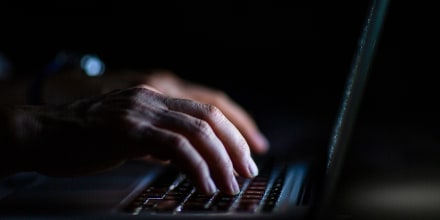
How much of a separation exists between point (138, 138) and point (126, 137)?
0.05 ft

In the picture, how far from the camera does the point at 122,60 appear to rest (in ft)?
7.13

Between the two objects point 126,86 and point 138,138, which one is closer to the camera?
point 138,138

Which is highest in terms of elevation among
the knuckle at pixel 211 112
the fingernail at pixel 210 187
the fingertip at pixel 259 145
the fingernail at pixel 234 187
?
the knuckle at pixel 211 112

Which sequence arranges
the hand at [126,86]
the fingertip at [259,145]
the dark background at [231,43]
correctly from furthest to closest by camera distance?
1. the dark background at [231,43]
2. the hand at [126,86]
3. the fingertip at [259,145]

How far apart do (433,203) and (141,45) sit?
4.77ft

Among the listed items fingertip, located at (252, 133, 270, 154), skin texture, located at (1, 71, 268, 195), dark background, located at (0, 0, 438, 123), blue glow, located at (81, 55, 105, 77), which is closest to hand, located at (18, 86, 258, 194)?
skin texture, located at (1, 71, 268, 195)

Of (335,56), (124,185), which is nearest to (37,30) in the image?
(335,56)

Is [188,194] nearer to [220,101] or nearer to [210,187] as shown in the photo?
[210,187]

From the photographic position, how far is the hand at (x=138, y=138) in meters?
0.79

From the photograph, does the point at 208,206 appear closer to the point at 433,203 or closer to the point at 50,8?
the point at 433,203

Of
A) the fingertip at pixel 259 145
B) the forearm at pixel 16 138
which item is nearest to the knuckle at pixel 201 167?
the forearm at pixel 16 138

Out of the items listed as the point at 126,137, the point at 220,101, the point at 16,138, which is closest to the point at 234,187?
the point at 126,137

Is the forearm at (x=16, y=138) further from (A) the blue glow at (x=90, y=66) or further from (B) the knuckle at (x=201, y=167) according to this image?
(A) the blue glow at (x=90, y=66)

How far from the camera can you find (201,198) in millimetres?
844
